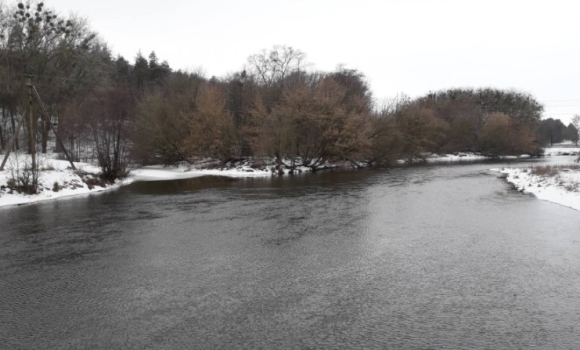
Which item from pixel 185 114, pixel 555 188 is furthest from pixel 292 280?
pixel 185 114

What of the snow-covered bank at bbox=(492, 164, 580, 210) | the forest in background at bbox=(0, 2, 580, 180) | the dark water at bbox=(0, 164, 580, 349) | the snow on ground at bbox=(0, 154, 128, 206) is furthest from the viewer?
the forest in background at bbox=(0, 2, 580, 180)

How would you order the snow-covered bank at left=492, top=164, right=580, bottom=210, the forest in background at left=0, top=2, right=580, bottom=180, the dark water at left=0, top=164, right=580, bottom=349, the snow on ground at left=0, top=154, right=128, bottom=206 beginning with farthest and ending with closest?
the forest in background at left=0, top=2, right=580, bottom=180, the snow on ground at left=0, top=154, right=128, bottom=206, the snow-covered bank at left=492, top=164, right=580, bottom=210, the dark water at left=0, top=164, right=580, bottom=349

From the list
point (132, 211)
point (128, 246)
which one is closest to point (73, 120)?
point (132, 211)

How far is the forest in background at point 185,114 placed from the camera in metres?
41.0

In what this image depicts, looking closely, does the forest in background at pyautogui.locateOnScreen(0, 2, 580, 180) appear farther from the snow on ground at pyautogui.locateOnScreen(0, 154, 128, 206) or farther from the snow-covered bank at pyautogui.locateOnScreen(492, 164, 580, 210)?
the snow-covered bank at pyautogui.locateOnScreen(492, 164, 580, 210)

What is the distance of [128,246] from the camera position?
11.5 meters

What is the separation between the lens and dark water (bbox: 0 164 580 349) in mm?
5715

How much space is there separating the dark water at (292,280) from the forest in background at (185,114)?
2132 centimetres

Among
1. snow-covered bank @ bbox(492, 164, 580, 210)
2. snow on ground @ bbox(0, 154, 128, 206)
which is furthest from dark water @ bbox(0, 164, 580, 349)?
snow on ground @ bbox(0, 154, 128, 206)

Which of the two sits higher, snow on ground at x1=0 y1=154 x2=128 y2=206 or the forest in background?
the forest in background

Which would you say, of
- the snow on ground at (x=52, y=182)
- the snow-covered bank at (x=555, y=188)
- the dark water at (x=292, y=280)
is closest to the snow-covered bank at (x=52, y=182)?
the snow on ground at (x=52, y=182)

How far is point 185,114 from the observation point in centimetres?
5525

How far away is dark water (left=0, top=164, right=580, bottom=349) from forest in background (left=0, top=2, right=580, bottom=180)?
69.9 ft

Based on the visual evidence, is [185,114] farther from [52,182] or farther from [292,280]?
[292,280]
